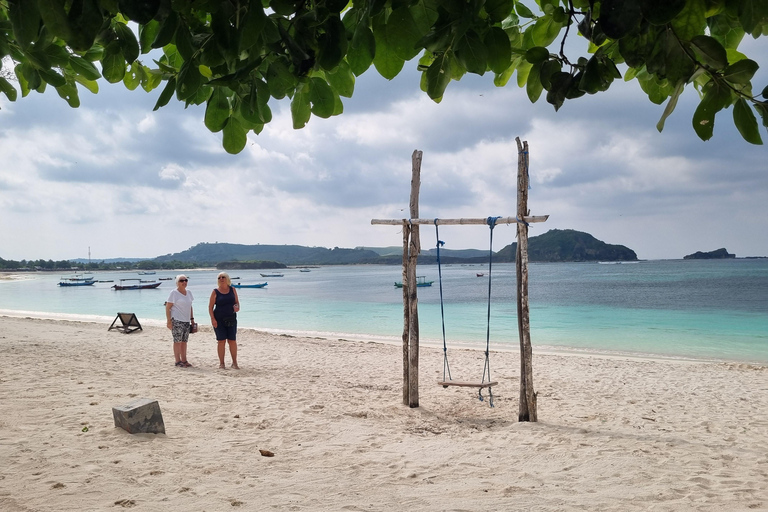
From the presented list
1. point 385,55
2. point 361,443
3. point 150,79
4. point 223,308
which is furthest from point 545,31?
point 223,308

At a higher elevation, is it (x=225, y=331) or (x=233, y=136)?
(x=233, y=136)

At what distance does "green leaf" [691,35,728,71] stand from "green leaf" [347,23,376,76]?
549 millimetres

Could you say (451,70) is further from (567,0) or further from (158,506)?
(158,506)

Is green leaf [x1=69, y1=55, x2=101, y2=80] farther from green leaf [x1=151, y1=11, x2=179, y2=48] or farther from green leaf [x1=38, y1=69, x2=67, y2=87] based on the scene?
green leaf [x1=151, y1=11, x2=179, y2=48]

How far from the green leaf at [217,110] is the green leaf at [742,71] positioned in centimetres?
101

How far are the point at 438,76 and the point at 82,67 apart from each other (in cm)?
102

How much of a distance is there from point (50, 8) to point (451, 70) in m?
0.72

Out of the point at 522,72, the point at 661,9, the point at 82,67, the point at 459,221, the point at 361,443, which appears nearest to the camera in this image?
the point at 661,9

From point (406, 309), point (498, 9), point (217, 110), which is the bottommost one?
point (406, 309)

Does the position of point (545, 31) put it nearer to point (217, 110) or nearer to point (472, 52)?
point (472, 52)

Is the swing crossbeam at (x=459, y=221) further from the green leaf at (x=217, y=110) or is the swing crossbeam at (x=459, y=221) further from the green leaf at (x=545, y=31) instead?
the green leaf at (x=217, y=110)

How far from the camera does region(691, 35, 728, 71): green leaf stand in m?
0.81

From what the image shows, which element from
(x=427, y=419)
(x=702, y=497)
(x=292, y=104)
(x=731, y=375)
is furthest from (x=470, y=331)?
(x=292, y=104)

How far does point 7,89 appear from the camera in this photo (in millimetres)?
1773
